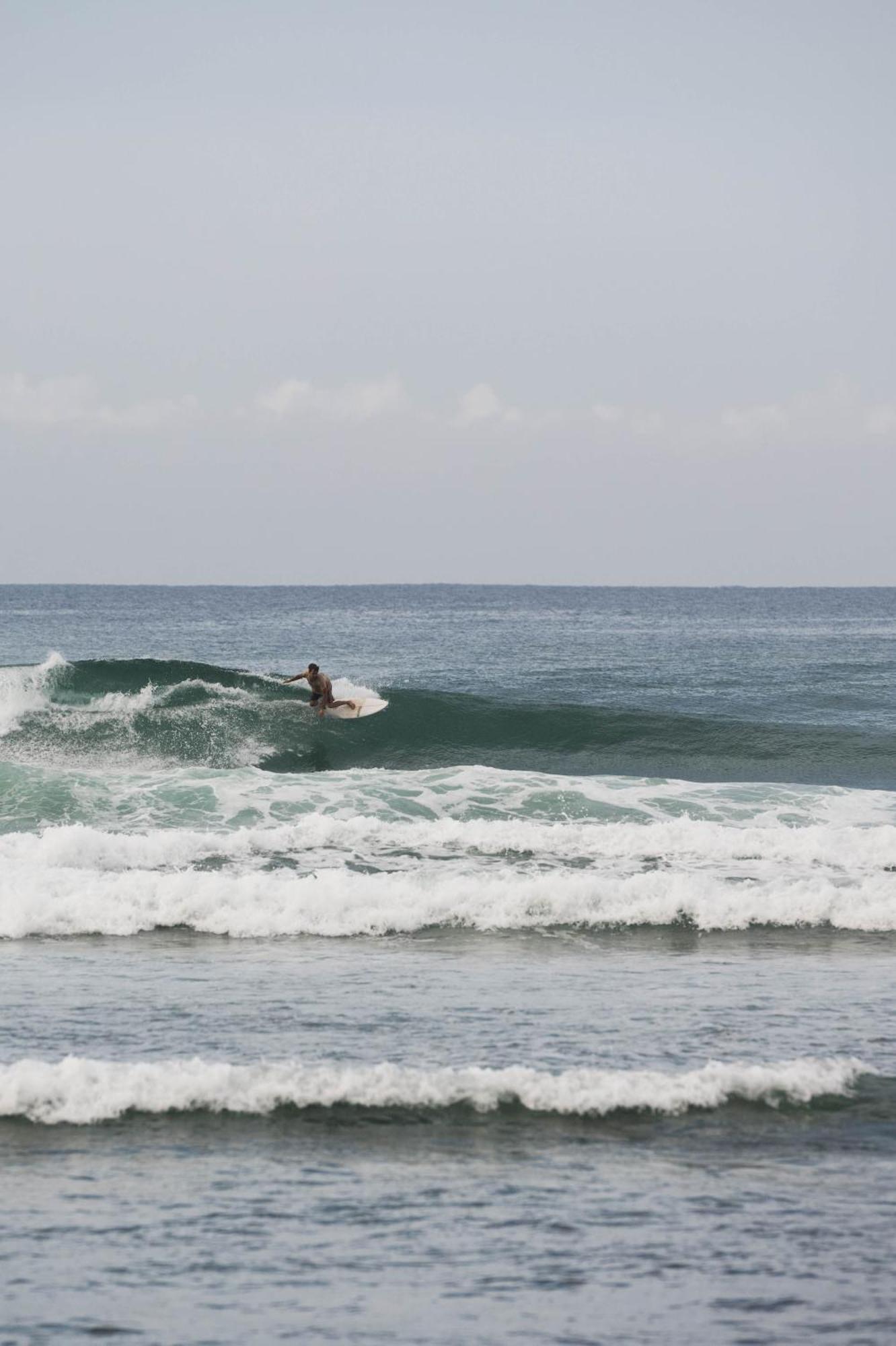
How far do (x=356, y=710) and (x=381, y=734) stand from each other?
1063 millimetres

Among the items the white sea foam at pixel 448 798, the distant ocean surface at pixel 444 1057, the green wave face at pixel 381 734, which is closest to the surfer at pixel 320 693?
the green wave face at pixel 381 734

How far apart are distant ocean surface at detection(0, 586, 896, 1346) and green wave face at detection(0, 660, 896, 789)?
68.7 inches

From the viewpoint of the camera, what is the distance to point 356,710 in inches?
1101

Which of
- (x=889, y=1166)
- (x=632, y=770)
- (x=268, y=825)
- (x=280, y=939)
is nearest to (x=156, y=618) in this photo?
(x=632, y=770)

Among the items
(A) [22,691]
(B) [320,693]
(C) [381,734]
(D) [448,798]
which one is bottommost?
(D) [448,798]

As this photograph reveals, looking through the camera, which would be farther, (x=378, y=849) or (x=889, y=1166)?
(x=378, y=849)

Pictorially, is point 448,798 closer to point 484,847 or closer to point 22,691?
point 484,847

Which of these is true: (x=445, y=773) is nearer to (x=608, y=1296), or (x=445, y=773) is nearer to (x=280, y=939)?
(x=280, y=939)

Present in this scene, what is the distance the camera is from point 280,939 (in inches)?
459

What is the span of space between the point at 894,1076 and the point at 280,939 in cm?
580

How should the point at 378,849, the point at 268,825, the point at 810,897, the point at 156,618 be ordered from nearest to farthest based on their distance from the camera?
the point at 810,897 < the point at 378,849 < the point at 268,825 < the point at 156,618

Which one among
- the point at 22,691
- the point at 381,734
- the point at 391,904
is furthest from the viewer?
the point at 22,691

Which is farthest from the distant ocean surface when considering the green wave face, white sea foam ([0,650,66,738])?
white sea foam ([0,650,66,738])

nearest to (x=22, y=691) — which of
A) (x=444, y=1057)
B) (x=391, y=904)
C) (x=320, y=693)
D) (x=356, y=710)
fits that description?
(x=320, y=693)
